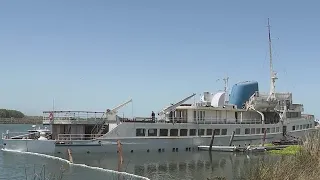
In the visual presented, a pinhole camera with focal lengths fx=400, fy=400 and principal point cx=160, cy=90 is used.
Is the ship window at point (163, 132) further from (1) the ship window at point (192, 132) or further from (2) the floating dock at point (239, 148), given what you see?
(2) the floating dock at point (239, 148)

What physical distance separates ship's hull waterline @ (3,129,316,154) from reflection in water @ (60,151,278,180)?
1.15 meters

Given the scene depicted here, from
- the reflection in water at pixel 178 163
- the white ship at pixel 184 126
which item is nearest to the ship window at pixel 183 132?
the white ship at pixel 184 126

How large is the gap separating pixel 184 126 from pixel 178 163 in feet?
33.2

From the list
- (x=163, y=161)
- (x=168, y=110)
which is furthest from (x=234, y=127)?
(x=163, y=161)

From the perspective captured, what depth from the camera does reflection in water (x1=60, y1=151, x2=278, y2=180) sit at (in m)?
29.6

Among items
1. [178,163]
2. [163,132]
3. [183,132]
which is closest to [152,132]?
[163,132]

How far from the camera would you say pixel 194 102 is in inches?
1906

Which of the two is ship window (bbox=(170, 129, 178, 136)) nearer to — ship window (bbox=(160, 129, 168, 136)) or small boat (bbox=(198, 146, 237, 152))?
ship window (bbox=(160, 129, 168, 136))

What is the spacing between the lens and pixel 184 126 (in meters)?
45.4

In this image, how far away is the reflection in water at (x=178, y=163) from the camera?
29.6m

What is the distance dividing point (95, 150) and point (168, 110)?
34.7 ft

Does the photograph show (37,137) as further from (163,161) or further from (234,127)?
(234,127)

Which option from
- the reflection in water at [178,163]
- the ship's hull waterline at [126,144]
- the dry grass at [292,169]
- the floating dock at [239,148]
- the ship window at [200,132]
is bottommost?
the reflection in water at [178,163]

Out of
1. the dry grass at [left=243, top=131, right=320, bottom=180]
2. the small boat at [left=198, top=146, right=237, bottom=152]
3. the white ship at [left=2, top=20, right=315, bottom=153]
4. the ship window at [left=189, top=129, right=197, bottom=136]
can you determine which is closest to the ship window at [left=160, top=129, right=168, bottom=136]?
the white ship at [left=2, top=20, right=315, bottom=153]
